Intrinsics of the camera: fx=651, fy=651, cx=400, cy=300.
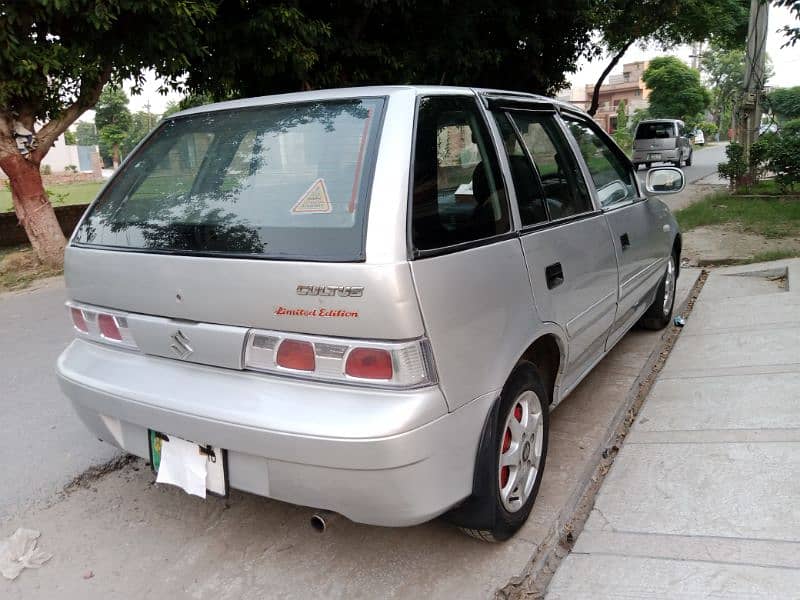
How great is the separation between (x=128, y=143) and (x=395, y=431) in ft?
206

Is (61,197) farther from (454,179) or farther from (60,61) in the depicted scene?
(454,179)

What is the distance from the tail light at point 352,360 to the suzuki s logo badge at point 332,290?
0.45 feet

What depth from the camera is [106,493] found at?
9.90 ft

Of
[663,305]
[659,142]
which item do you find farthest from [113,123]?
[663,305]

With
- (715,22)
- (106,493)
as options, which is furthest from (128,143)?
(106,493)

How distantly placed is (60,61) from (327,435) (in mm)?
7304

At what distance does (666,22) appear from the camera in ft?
53.8

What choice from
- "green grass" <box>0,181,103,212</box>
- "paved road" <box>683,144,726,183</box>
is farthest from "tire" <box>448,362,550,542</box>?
"paved road" <box>683,144,726,183</box>

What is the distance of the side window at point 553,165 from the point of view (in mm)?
2895

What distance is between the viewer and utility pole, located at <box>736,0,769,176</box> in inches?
499

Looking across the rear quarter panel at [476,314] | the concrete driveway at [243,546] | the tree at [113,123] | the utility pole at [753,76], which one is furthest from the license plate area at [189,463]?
the tree at [113,123]

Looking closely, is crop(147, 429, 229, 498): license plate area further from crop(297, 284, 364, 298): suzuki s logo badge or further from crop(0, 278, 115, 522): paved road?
crop(0, 278, 115, 522): paved road

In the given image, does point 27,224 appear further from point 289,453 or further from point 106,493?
point 289,453

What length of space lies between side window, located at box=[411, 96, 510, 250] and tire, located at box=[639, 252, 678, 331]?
8.72 feet
